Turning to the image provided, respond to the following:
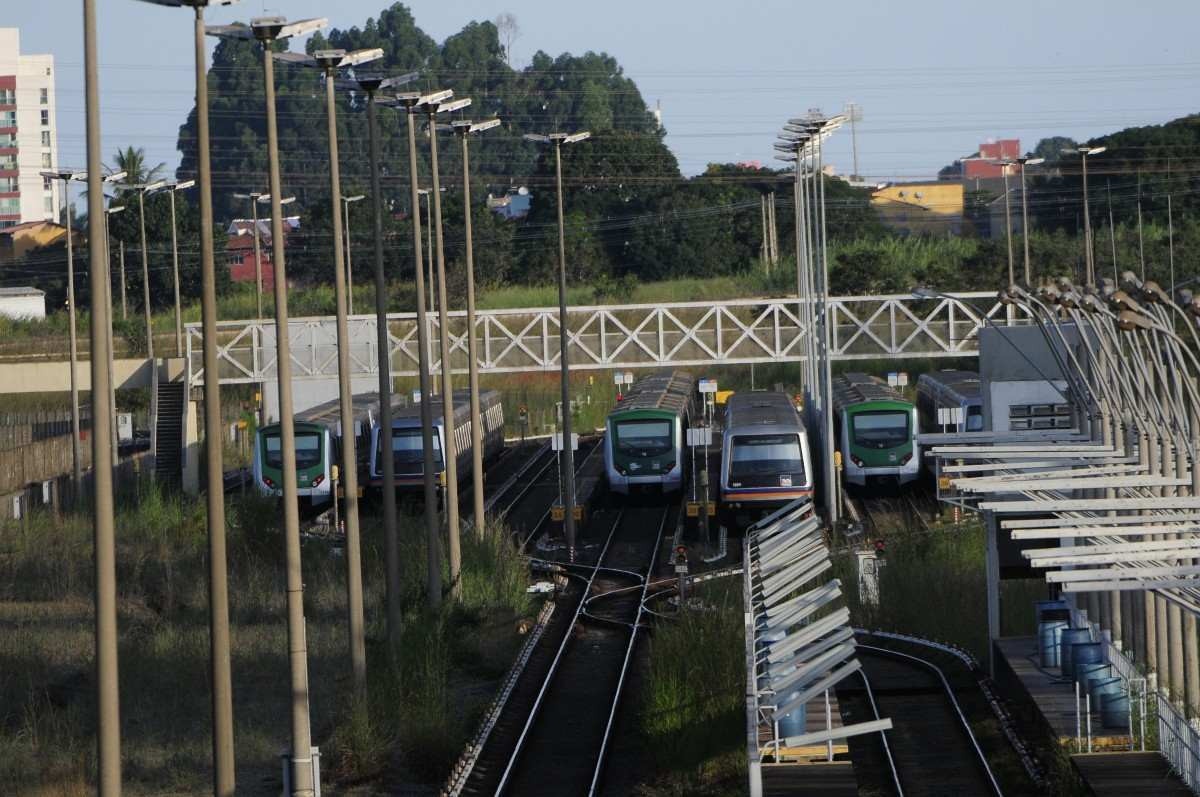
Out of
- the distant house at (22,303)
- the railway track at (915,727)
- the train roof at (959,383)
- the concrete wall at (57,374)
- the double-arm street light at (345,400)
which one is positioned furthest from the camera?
the distant house at (22,303)

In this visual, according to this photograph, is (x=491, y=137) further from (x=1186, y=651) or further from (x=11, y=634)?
(x=1186, y=651)

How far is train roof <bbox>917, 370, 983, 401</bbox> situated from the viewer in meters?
40.2

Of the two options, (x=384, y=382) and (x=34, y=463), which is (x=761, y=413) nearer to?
(x=384, y=382)

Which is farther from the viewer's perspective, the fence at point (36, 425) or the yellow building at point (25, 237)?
the yellow building at point (25, 237)

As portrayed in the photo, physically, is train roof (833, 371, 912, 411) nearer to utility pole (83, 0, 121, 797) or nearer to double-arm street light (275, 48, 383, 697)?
double-arm street light (275, 48, 383, 697)

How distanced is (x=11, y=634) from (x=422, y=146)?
100250mm

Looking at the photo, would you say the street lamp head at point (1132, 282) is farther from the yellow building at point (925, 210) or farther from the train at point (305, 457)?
the yellow building at point (925, 210)

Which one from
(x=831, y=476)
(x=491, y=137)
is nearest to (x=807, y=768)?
(x=831, y=476)

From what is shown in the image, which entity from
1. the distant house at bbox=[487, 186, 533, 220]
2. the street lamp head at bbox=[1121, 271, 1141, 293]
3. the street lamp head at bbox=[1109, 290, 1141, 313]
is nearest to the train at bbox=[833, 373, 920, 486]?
the street lamp head at bbox=[1121, 271, 1141, 293]

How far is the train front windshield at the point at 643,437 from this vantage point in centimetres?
3844

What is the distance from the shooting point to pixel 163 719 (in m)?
21.1

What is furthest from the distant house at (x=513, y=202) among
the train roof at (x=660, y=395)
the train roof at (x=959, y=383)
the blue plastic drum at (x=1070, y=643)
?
the blue plastic drum at (x=1070, y=643)

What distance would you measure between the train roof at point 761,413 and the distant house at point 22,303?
44.8m

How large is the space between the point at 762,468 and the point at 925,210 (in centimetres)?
8836
